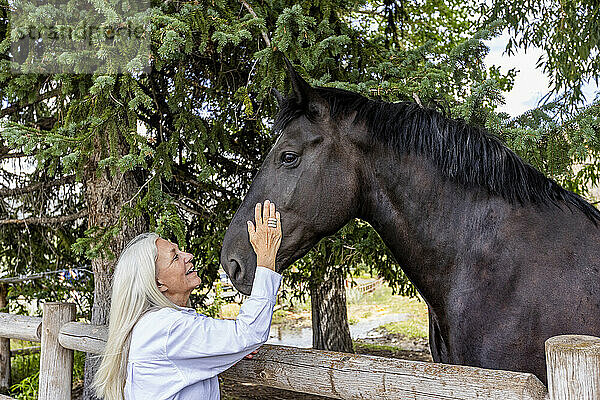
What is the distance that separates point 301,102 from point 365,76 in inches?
68.2

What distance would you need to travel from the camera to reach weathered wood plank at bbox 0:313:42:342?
3322 millimetres

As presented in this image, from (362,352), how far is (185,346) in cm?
740

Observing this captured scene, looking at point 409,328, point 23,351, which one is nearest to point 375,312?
point 409,328

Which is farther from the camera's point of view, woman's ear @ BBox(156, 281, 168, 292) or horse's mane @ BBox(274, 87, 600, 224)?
horse's mane @ BBox(274, 87, 600, 224)

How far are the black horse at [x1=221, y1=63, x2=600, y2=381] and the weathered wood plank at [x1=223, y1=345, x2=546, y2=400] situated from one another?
1.22 feet

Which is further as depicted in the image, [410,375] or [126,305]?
[126,305]

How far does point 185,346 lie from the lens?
173 cm

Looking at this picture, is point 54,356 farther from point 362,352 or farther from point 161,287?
point 362,352

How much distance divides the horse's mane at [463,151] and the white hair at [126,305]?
39.9 inches

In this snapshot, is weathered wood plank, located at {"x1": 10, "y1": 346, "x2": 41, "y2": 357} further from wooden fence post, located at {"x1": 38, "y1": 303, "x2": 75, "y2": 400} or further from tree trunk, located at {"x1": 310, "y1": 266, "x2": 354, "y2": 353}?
wooden fence post, located at {"x1": 38, "y1": 303, "x2": 75, "y2": 400}

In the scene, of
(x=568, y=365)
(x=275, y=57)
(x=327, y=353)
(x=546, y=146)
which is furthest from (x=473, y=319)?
(x=275, y=57)

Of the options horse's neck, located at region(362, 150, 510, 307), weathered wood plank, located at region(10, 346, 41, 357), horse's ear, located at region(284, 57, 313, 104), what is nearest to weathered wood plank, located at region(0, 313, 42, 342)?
horse's ear, located at region(284, 57, 313, 104)

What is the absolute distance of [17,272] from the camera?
21.2ft

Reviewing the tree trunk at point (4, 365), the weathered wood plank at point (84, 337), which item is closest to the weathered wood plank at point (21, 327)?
the weathered wood plank at point (84, 337)
